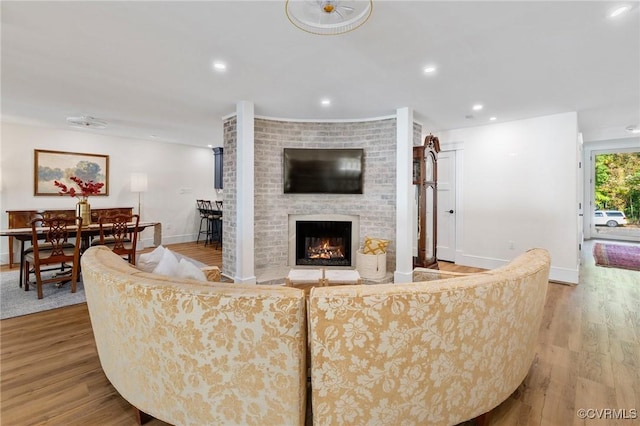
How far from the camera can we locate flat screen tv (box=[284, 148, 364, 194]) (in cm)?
446

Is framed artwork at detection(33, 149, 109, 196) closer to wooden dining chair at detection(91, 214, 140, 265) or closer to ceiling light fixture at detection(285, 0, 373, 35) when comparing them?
wooden dining chair at detection(91, 214, 140, 265)

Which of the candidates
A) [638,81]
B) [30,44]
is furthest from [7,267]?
[638,81]

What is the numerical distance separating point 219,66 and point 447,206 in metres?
4.38

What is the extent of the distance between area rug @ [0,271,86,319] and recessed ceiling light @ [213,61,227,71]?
117 inches

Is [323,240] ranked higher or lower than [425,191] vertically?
lower

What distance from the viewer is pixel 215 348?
1188 mm

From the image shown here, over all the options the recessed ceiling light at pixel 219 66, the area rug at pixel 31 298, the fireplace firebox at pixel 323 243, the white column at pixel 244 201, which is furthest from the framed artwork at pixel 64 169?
the recessed ceiling light at pixel 219 66

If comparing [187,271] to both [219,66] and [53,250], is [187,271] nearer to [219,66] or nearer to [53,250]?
[219,66]

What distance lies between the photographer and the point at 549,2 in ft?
5.78

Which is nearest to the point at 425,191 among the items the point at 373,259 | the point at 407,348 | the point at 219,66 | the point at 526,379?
the point at 373,259

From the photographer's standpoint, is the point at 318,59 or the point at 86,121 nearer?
the point at 318,59

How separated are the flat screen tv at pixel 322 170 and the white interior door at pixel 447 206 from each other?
184 centimetres

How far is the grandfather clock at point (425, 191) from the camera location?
4.22m

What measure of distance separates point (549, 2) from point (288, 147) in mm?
3339
